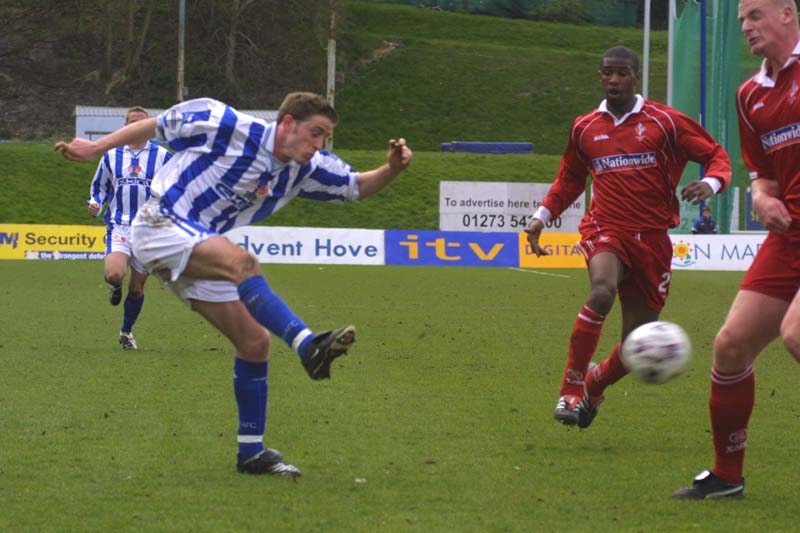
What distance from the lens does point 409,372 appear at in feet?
36.4

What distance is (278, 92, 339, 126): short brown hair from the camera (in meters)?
6.34

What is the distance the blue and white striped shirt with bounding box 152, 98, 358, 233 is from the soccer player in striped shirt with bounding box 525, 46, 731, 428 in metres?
2.39

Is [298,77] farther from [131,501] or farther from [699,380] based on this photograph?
[131,501]

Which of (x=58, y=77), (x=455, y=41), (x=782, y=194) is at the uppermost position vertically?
(x=455, y=41)

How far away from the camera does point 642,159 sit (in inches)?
317

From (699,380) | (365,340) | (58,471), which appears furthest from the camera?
(365,340)

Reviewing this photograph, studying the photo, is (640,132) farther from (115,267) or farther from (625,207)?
(115,267)

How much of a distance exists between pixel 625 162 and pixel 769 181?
2198 mm

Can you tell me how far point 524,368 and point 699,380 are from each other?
155 cm

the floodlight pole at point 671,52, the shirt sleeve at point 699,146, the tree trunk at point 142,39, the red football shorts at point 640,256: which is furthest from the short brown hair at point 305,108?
the tree trunk at point 142,39

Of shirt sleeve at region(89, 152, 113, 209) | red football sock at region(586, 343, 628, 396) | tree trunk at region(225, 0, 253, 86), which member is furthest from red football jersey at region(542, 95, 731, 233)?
tree trunk at region(225, 0, 253, 86)


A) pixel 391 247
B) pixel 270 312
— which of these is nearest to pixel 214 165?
pixel 270 312

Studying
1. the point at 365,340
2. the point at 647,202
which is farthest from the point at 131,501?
the point at 365,340

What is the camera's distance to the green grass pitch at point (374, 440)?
5652 mm
